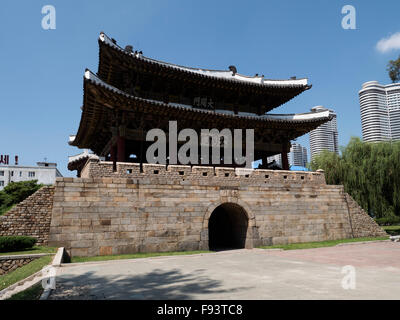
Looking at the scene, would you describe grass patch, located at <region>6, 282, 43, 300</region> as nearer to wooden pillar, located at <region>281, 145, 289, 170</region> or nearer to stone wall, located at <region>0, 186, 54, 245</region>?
stone wall, located at <region>0, 186, 54, 245</region>

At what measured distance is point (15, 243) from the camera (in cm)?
918

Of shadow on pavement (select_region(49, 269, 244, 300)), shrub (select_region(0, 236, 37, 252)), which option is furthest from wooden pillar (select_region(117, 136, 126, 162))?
shadow on pavement (select_region(49, 269, 244, 300))

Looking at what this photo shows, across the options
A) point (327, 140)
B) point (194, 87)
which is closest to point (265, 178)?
point (194, 87)

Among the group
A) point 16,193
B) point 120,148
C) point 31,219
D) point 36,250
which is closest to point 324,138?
point 16,193

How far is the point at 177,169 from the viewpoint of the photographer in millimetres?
12492

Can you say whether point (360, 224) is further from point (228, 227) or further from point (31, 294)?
point (31, 294)

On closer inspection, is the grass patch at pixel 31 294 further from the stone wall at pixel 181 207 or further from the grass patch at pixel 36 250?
the stone wall at pixel 181 207

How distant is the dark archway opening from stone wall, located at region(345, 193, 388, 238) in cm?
664

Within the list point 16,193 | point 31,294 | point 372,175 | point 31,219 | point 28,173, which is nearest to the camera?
point 31,294

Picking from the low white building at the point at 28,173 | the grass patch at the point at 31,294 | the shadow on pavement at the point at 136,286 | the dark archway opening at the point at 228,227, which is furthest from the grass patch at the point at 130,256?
the low white building at the point at 28,173

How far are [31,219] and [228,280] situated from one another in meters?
7.89
